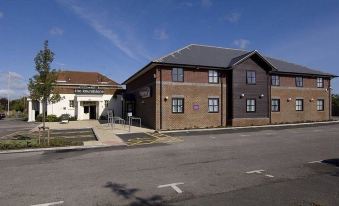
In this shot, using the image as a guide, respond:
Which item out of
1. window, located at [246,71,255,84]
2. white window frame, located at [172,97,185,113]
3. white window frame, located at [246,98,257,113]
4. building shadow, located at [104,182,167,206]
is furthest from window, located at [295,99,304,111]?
building shadow, located at [104,182,167,206]

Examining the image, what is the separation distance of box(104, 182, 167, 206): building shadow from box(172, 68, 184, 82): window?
1858 cm

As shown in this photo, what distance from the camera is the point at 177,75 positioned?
26.0 m

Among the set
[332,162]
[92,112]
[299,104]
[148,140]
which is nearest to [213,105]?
[148,140]

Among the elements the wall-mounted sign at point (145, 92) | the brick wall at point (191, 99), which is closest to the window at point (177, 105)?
the brick wall at point (191, 99)

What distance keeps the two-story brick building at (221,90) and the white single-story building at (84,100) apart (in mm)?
10882

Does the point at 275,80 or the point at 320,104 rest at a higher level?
the point at 275,80

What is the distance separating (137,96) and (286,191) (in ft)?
89.0

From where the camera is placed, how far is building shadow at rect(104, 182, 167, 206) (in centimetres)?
638

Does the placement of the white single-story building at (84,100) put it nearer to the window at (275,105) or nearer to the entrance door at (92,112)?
the entrance door at (92,112)

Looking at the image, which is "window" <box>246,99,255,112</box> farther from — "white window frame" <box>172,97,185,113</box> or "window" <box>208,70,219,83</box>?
"white window frame" <box>172,97,185,113</box>

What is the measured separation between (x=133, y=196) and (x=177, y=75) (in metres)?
19.8

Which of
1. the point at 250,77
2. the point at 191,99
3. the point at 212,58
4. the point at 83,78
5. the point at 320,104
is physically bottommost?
the point at 320,104

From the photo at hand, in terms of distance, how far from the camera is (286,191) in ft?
23.4

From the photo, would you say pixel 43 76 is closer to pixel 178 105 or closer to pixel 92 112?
pixel 178 105
